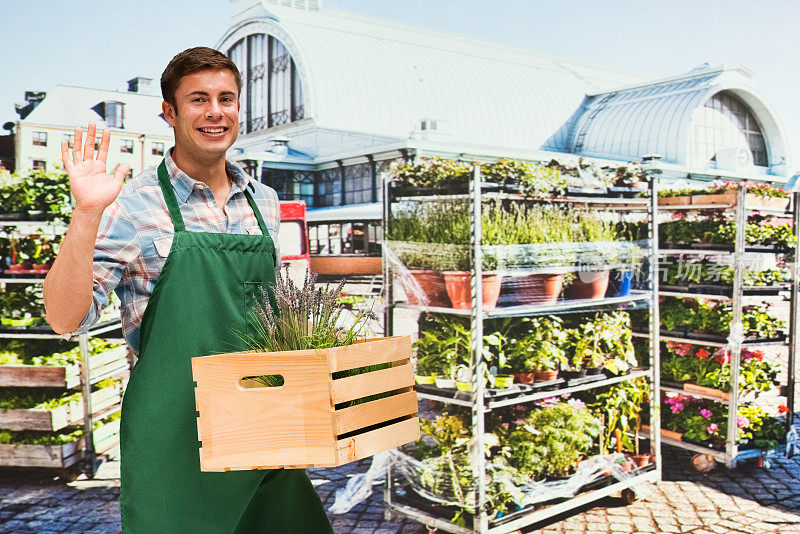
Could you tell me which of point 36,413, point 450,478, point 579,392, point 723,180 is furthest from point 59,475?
point 723,180

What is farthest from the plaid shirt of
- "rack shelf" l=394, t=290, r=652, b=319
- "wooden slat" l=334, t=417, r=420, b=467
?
"rack shelf" l=394, t=290, r=652, b=319

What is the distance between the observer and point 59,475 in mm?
5105

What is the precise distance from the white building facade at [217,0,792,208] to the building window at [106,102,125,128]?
83 cm

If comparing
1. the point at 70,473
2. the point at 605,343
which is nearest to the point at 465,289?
the point at 605,343

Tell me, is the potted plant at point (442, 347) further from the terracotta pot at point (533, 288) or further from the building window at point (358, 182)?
the building window at point (358, 182)

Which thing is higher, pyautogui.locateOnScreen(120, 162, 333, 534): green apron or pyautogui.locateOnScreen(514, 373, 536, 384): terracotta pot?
pyautogui.locateOnScreen(120, 162, 333, 534): green apron

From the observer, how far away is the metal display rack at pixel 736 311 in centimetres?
526

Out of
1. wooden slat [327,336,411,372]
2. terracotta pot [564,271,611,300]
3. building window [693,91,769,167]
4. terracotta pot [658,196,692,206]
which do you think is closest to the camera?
wooden slat [327,336,411,372]

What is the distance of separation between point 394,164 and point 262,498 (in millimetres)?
2491

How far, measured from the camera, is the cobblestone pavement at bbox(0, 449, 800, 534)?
4328 mm

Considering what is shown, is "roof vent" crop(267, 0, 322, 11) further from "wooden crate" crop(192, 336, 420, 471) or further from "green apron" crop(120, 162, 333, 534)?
"wooden crate" crop(192, 336, 420, 471)

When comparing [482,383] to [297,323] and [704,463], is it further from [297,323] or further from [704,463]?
[704,463]

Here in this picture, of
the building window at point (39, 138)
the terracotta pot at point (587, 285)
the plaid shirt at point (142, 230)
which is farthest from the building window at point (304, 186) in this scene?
the plaid shirt at point (142, 230)

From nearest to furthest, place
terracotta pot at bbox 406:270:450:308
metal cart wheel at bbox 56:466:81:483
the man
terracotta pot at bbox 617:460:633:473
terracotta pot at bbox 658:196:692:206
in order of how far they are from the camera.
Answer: the man → terracotta pot at bbox 406:270:450:308 → terracotta pot at bbox 617:460:633:473 → metal cart wheel at bbox 56:466:81:483 → terracotta pot at bbox 658:196:692:206
